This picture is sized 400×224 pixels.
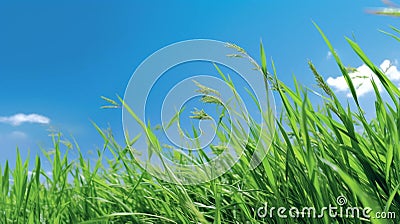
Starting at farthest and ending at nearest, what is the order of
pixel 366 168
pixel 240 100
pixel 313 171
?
pixel 240 100 < pixel 366 168 < pixel 313 171

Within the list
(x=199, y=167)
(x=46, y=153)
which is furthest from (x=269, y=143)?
(x=46, y=153)

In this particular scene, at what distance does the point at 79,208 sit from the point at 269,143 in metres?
0.87

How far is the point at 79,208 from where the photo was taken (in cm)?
181

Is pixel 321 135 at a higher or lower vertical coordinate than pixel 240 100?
lower

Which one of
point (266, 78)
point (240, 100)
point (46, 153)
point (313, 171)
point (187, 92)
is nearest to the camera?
point (313, 171)

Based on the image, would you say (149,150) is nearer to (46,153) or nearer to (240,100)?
(240,100)

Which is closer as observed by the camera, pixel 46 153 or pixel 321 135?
pixel 321 135

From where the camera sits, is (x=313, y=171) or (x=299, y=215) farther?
(x=299, y=215)

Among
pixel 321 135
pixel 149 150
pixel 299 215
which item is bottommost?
pixel 299 215

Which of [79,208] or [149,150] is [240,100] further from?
[79,208]

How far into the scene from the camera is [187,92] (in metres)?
1.48

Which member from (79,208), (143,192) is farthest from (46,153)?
(143,192)

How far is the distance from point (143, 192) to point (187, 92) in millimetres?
427

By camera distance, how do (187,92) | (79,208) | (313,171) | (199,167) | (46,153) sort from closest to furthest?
1. (313,171)
2. (187,92)
3. (199,167)
4. (79,208)
5. (46,153)
